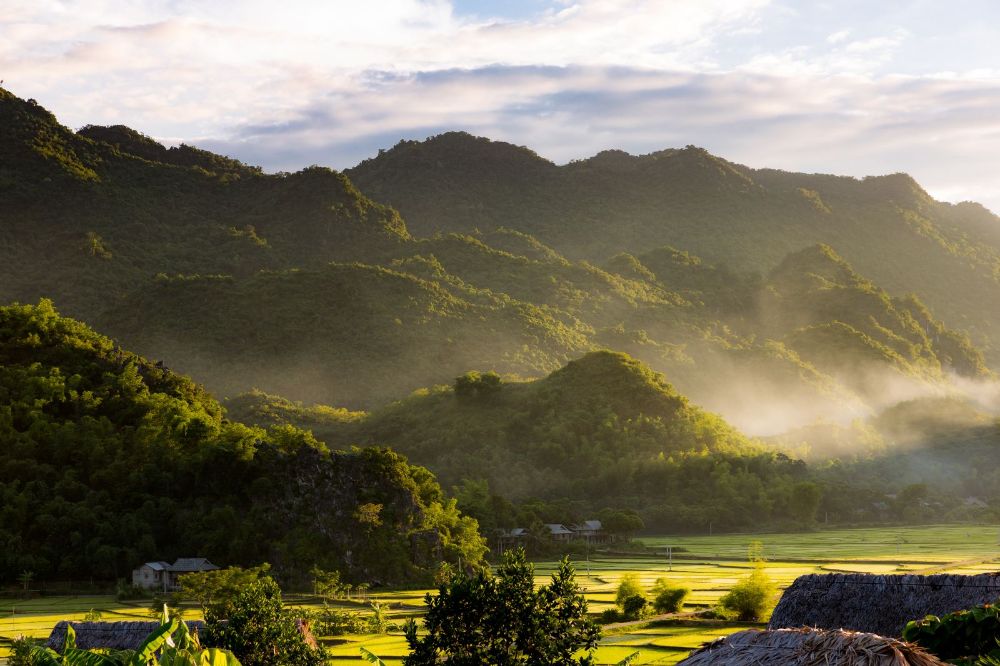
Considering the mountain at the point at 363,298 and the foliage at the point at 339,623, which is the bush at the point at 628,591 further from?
the mountain at the point at 363,298

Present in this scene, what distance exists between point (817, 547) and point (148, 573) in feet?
122

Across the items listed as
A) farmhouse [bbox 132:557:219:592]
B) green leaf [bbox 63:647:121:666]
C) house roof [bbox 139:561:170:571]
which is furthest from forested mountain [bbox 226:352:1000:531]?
green leaf [bbox 63:647:121:666]

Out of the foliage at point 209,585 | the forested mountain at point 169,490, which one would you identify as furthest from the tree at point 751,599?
the forested mountain at point 169,490

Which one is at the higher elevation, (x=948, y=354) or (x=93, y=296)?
(x=93, y=296)

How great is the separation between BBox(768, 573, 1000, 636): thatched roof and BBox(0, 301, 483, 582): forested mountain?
33.7 metres

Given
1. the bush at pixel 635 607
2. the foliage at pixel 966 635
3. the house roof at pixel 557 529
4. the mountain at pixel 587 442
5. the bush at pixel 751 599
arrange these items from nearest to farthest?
the foliage at pixel 966 635
the bush at pixel 751 599
the bush at pixel 635 607
the house roof at pixel 557 529
the mountain at pixel 587 442

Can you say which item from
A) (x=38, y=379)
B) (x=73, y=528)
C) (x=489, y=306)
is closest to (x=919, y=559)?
(x=73, y=528)

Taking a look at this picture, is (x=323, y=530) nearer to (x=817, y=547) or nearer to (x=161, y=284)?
(x=817, y=547)

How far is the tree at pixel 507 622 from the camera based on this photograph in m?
14.5

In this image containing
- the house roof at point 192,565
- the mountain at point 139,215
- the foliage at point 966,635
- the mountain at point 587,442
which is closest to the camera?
the foliage at point 966,635

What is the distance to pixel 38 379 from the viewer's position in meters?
64.9

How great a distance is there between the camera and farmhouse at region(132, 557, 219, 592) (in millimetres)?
50531

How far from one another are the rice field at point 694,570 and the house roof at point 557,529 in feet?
13.5

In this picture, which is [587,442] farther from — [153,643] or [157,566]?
[153,643]
